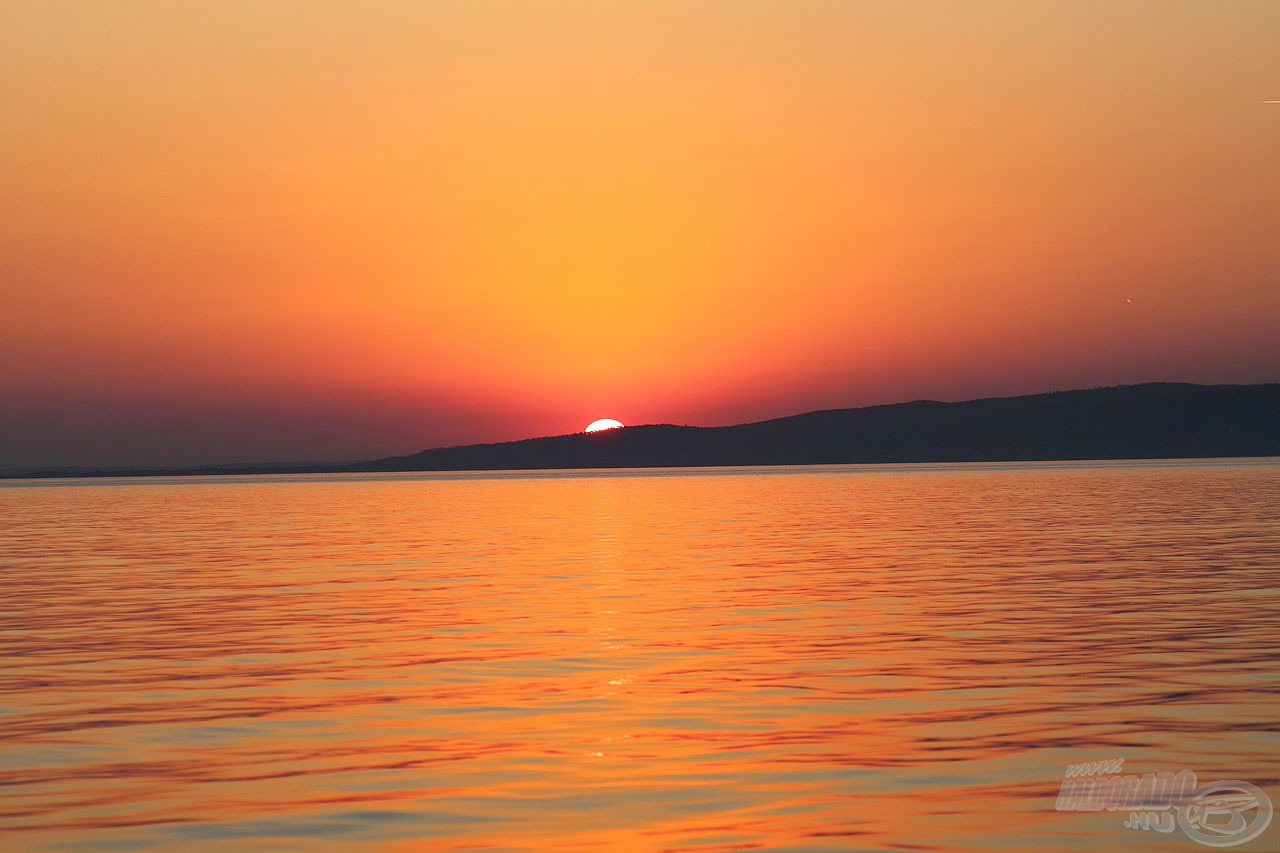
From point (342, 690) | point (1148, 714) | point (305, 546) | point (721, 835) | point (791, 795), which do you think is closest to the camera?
point (721, 835)

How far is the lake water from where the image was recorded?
11258 mm

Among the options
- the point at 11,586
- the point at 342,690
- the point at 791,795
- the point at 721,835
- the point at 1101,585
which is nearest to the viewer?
the point at 721,835

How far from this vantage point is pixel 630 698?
Result: 16.6 meters

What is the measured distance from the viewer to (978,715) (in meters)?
15.2

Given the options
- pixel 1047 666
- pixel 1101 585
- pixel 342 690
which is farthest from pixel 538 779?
pixel 1101 585

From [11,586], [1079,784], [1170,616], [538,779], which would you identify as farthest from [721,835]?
[11,586]

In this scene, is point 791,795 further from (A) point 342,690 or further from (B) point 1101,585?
(B) point 1101,585

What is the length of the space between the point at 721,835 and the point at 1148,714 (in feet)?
20.3

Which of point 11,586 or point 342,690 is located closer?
point 342,690

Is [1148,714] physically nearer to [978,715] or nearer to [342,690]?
[978,715]

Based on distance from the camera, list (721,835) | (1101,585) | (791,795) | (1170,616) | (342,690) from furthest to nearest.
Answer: (1101,585) < (1170,616) < (342,690) < (791,795) < (721,835)

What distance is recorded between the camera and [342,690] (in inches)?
687

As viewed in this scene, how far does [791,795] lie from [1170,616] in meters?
13.0

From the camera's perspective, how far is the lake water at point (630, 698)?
1126 centimetres
